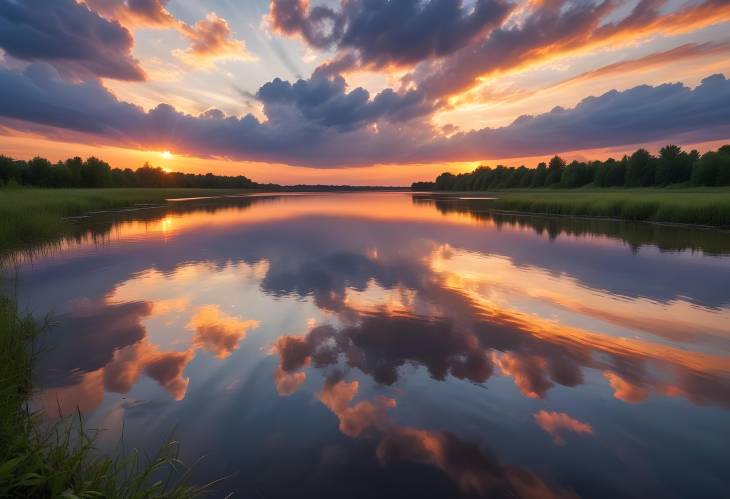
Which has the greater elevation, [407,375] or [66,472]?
[66,472]

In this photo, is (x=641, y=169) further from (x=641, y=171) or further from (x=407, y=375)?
(x=407, y=375)

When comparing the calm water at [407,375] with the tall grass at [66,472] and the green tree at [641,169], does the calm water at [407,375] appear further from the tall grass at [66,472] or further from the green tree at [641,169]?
the green tree at [641,169]

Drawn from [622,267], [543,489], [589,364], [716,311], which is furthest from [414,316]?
[622,267]

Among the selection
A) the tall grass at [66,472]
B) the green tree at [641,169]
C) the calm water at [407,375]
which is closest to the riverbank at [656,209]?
the calm water at [407,375]

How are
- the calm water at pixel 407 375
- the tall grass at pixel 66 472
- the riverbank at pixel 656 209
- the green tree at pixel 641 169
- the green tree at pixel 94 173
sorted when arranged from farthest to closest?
1. the green tree at pixel 94 173
2. the green tree at pixel 641 169
3. the riverbank at pixel 656 209
4. the calm water at pixel 407 375
5. the tall grass at pixel 66 472

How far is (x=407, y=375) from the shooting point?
8.36 meters

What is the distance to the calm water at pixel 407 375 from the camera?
18.1 feet

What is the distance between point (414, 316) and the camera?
40.7 ft

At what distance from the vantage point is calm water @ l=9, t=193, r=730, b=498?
553 cm

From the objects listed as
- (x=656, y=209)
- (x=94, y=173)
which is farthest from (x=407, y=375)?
(x=94, y=173)

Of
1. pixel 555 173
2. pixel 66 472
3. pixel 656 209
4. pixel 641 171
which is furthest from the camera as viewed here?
pixel 555 173

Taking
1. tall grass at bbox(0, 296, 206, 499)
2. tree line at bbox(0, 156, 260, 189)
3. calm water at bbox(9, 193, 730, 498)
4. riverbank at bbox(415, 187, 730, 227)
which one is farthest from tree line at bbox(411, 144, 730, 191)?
tree line at bbox(0, 156, 260, 189)

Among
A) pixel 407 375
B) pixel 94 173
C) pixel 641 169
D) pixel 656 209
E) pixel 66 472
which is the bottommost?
pixel 407 375

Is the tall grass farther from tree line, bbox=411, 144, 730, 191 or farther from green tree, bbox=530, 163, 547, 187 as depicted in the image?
green tree, bbox=530, 163, 547, 187
